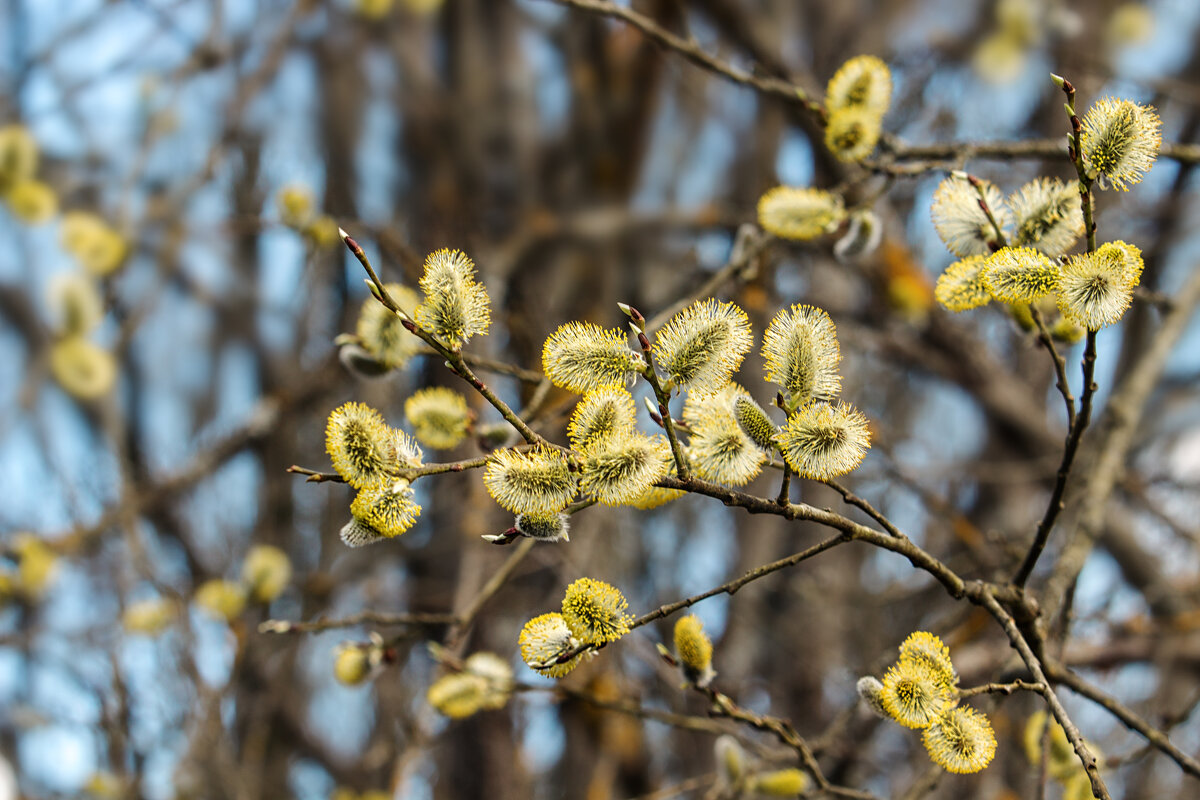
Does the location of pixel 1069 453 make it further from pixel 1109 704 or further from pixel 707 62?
pixel 707 62

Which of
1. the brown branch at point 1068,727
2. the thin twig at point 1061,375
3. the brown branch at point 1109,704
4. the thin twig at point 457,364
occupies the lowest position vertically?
the brown branch at point 1068,727

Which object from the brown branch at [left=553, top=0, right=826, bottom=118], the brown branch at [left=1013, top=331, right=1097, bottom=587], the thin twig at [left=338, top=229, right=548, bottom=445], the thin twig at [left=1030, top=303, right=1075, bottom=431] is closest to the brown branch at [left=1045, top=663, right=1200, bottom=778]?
the brown branch at [left=1013, top=331, right=1097, bottom=587]

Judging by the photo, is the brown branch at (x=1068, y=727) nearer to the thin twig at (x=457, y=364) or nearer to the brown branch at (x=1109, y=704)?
the brown branch at (x=1109, y=704)

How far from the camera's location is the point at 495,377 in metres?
2.08

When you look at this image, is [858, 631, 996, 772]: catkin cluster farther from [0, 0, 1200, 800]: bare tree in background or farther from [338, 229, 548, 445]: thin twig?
[0, 0, 1200, 800]: bare tree in background

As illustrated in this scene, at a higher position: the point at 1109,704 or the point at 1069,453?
the point at 1069,453

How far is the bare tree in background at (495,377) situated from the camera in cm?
234

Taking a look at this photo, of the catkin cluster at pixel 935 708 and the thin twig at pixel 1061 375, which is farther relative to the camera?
the thin twig at pixel 1061 375

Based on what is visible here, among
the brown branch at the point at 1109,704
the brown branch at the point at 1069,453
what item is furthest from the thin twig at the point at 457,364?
the brown branch at the point at 1109,704

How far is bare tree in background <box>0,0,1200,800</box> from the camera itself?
2338 mm

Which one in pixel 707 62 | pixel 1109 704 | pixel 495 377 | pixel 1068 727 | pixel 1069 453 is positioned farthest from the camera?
pixel 495 377

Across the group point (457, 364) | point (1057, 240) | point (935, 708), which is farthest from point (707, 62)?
point (935, 708)

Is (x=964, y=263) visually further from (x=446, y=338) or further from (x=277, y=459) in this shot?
(x=277, y=459)

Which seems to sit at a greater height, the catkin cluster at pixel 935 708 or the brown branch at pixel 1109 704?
the brown branch at pixel 1109 704
